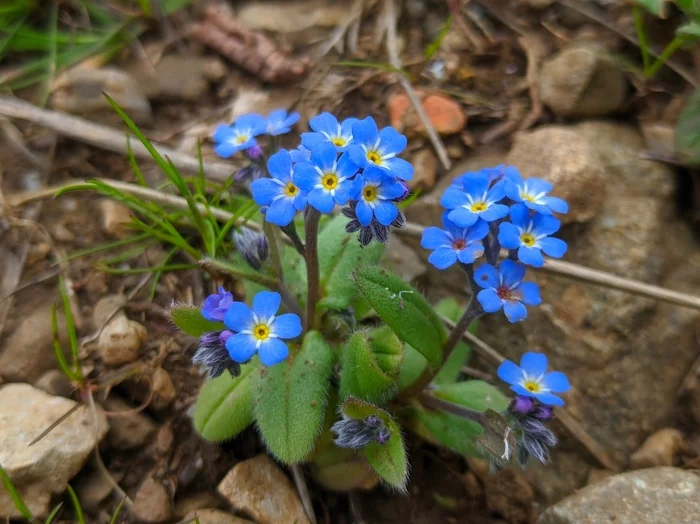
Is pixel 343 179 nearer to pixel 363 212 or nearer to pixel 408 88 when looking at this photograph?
pixel 363 212

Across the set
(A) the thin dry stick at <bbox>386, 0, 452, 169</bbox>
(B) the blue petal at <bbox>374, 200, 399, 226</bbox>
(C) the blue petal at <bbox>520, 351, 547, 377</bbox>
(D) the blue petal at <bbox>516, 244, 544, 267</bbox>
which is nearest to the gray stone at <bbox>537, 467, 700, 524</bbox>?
(C) the blue petal at <bbox>520, 351, 547, 377</bbox>

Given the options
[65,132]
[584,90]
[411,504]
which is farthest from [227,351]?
[584,90]

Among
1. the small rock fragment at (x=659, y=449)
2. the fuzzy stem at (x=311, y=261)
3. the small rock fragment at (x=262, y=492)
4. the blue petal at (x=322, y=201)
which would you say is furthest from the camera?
the small rock fragment at (x=659, y=449)

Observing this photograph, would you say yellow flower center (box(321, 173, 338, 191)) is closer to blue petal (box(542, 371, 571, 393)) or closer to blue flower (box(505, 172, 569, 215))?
blue flower (box(505, 172, 569, 215))

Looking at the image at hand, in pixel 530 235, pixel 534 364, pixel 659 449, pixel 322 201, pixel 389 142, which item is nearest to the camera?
pixel 322 201

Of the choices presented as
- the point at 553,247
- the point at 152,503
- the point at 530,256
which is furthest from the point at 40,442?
the point at 553,247

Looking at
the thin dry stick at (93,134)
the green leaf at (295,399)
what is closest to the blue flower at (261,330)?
the green leaf at (295,399)

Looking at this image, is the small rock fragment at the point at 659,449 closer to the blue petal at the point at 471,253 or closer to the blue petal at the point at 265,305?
the blue petal at the point at 471,253

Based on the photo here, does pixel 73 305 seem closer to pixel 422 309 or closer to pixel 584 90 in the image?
pixel 422 309

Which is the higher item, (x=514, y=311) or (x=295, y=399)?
(x=514, y=311)
